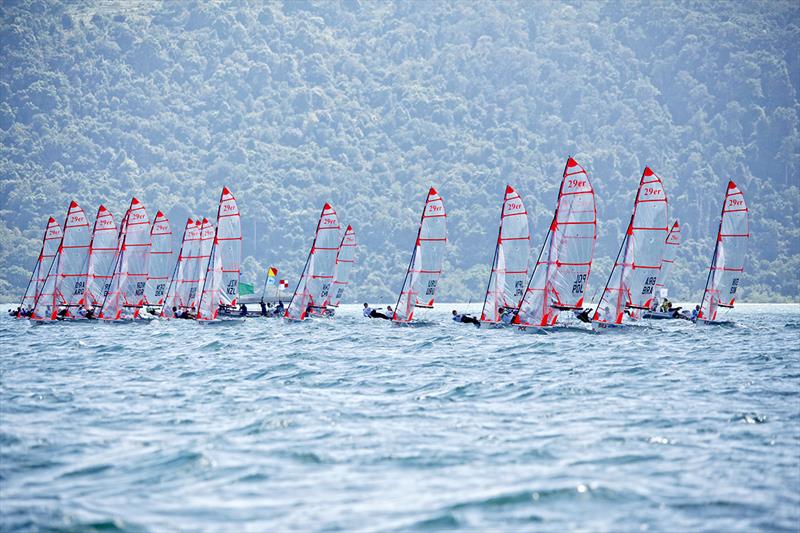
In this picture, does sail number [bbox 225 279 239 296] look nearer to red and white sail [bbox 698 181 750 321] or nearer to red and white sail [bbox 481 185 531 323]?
red and white sail [bbox 481 185 531 323]

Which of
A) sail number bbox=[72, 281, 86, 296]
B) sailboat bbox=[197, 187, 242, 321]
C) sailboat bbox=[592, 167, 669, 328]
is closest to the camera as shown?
sailboat bbox=[592, 167, 669, 328]

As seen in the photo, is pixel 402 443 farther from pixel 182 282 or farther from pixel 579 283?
pixel 182 282

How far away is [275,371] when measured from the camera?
39.3 metres

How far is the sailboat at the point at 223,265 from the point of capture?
72.9 meters

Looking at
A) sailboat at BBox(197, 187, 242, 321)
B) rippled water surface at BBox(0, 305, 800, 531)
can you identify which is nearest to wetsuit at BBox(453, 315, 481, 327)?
sailboat at BBox(197, 187, 242, 321)

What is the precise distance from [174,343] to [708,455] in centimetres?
3653

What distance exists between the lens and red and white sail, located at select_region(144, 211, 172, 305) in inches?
3216

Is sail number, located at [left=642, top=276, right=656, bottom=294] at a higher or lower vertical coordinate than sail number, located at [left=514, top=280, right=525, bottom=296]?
higher

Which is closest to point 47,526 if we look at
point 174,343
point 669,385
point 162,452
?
point 162,452

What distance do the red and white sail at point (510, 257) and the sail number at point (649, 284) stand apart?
638cm

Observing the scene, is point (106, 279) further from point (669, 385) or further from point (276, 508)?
point (276, 508)

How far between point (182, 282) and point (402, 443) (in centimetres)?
5624

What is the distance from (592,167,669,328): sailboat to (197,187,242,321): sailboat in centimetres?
2369

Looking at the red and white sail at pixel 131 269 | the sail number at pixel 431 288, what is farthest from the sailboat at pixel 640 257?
the red and white sail at pixel 131 269
